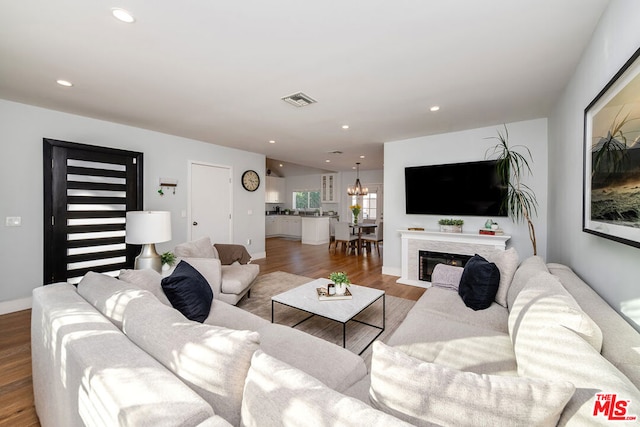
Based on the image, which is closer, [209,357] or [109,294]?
[209,357]

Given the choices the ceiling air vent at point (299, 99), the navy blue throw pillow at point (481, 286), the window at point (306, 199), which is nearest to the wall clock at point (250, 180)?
the ceiling air vent at point (299, 99)

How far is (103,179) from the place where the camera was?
3.83m

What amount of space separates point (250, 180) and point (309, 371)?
517 cm

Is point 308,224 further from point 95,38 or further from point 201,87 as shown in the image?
point 95,38

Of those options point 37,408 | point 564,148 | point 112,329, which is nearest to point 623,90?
point 564,148

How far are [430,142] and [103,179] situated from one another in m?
5.06

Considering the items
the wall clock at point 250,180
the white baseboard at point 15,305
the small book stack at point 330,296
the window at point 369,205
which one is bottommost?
the white baseboard at point 15,305

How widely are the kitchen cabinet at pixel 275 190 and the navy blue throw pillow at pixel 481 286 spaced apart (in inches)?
337

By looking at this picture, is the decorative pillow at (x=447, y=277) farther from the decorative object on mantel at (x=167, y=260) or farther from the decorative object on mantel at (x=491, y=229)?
the decorative object on mantel at (x=167, y=260)

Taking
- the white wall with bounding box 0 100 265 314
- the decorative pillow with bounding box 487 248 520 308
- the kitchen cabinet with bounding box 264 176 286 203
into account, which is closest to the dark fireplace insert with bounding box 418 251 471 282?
the decorative pillow with bounding box 487 248 520 308

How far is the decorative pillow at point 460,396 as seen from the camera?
0.69 meters

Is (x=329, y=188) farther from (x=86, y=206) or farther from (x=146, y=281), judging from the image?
(x=146, y=281)

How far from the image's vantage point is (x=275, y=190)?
34.6 feet

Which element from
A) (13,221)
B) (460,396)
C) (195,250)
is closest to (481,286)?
(460,396)
